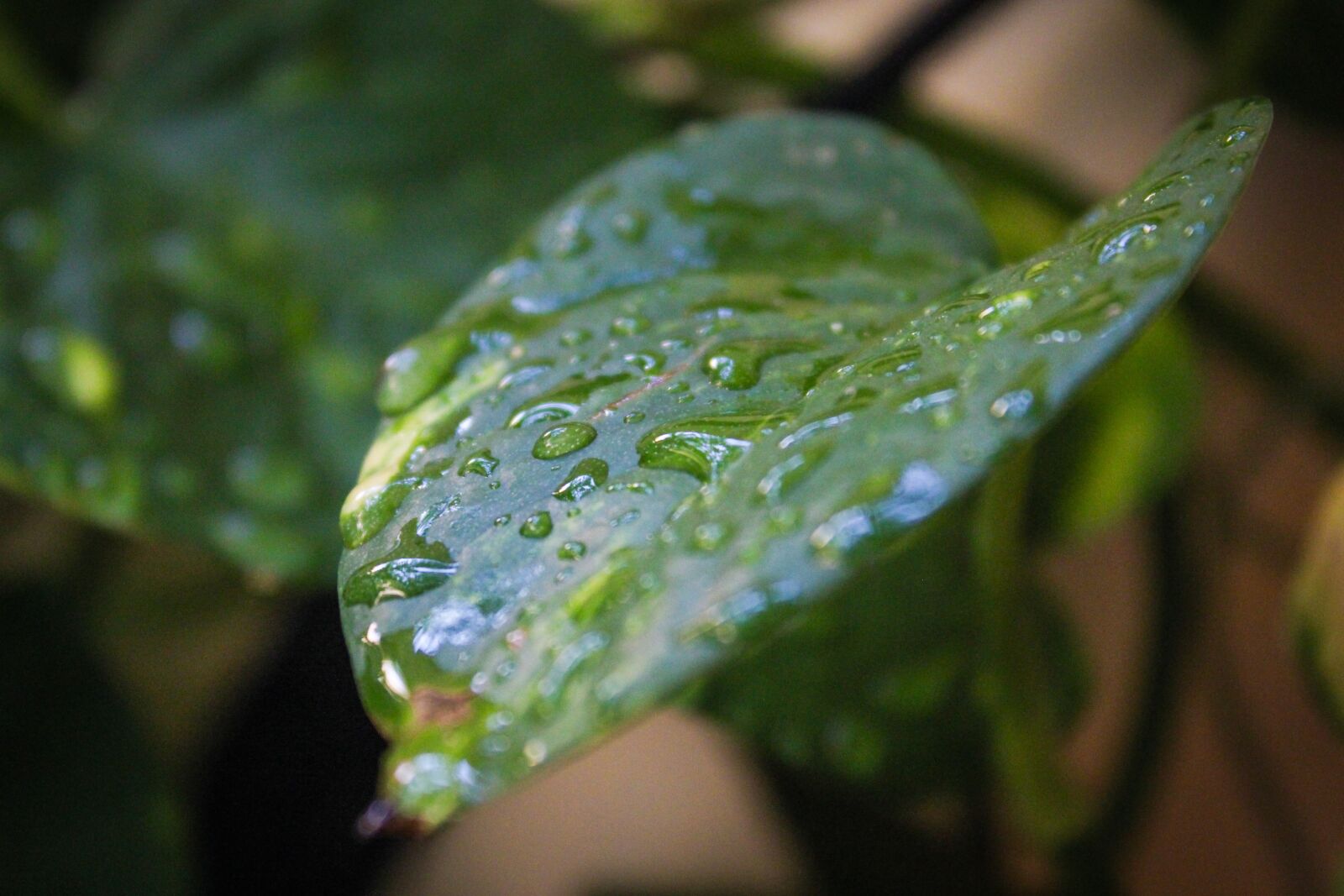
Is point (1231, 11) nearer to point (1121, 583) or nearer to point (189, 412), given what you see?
point (1121, 583)

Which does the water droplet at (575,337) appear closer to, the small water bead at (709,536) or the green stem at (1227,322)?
the small water bead at (709,536)

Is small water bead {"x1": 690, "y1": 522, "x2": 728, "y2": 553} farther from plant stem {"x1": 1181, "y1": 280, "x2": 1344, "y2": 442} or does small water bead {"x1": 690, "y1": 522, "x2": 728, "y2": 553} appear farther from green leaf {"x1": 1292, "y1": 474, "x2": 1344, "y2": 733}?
plant stem {"x1": 1181, "y1": 280, "x2": 1344, "y2": 442}

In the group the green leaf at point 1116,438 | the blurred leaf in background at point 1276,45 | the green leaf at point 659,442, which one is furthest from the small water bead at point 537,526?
the blurred leaf in background at point 1276,45

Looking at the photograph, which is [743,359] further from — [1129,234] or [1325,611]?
[1325,611]

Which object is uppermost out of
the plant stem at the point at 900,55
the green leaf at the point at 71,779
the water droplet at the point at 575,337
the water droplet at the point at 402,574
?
the plant stem at the point at 900,55

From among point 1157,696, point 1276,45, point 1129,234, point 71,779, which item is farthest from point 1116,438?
point 71,779
